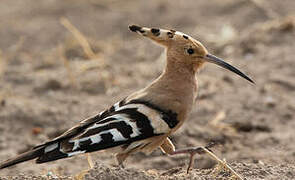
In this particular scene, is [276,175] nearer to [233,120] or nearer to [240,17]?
[233,120]

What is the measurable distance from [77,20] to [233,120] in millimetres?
4034

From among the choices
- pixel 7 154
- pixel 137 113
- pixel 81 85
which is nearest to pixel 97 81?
pixel 81 85

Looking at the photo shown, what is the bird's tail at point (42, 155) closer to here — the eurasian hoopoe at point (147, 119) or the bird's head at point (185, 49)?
the eurasian hoopoe at point (147, 119)

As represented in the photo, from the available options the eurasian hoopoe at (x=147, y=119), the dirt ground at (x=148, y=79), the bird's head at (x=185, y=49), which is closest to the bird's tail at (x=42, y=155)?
the eurasian hoopoe at (x=147, y=119)

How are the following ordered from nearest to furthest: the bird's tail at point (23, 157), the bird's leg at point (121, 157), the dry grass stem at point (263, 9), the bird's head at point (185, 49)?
the bird's tail at point (23, 157) < the bird's leg at point (121, 157) < the bird's head at point (185, 49) < the dry grass stem at point (263, 9)

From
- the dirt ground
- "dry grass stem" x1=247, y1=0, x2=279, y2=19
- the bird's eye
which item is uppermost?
the bird's eye

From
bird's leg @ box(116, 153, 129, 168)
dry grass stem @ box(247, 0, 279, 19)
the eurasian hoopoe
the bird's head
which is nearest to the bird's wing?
the eurasian hoopoe

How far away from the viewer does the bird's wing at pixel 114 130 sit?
3.64 metres

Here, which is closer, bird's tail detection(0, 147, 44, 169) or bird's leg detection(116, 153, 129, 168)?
bird's tail detection(0, 147, 44, 169)

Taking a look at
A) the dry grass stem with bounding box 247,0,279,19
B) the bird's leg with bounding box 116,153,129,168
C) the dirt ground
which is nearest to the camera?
the bird's leg with bounding box 116,153,129,168

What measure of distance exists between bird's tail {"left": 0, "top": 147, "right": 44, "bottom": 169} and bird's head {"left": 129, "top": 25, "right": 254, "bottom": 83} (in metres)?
1.00

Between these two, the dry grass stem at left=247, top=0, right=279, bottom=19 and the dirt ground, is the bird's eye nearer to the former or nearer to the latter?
the dirt ground

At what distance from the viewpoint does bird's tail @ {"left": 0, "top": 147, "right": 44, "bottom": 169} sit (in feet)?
11.7

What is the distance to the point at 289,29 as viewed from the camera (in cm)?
795
